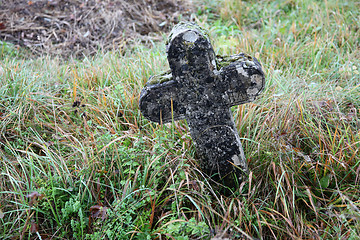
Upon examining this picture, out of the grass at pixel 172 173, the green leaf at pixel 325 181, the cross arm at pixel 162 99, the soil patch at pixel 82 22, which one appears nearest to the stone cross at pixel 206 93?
the cross arm at pixel 162 99

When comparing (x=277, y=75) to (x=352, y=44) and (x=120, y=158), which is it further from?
(x=120, y=158)

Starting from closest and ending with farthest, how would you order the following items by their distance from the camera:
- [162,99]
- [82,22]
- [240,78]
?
[240,78] → [162,99] → [82,22]

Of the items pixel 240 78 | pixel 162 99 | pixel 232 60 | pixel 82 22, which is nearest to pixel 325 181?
pixel 240 78

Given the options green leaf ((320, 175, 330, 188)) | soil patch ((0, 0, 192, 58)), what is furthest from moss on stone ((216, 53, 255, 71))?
A: soil patch ((0, 0, 192, 58))

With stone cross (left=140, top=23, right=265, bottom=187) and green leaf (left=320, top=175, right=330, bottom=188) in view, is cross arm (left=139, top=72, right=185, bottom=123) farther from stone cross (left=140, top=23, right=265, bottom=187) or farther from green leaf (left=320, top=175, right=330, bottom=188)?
green leaf (left=320, top=175, right=330, bottom=188)

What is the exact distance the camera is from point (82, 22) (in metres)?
5.94

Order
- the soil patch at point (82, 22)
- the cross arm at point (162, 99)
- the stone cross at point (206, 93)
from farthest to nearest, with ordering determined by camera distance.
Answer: the soil patch at point (82, 22) → the cross arm at point (162, 99) → the stone cross at point (206, 93)

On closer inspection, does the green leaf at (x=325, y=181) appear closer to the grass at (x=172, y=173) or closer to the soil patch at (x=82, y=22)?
the grass at (x=172, y=173)

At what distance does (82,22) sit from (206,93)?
4.90 m

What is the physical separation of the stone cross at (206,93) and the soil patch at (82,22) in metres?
3.50

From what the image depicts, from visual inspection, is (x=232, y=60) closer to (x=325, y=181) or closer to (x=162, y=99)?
(x=162, y=99)

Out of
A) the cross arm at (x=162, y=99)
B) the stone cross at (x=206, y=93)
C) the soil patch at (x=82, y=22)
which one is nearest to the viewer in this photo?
the stone cross at (x=206, y=93)

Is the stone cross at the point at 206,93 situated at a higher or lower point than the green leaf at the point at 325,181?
higher

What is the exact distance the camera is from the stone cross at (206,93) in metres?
1.79
